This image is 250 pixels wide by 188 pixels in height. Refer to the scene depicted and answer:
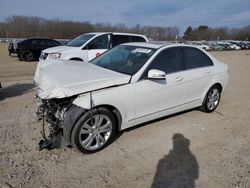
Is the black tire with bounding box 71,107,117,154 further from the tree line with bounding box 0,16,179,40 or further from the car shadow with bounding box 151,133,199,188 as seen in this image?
the tree line with bounding box 0,16,179,40

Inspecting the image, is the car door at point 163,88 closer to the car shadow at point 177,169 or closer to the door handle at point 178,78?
the door handle at point 178,78

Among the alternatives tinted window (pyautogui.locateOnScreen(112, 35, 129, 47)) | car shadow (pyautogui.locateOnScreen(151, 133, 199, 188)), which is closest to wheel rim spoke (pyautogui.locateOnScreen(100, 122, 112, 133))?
car shadow (pyautogui.locateOnScreen(151, 133, 199, 188))

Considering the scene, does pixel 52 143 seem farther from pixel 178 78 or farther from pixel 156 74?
pixel 178 78

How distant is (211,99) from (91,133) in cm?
324

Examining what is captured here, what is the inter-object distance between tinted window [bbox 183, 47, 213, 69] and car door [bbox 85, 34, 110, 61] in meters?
4.75

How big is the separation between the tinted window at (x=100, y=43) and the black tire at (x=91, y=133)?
5855 mm

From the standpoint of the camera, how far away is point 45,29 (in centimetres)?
6694

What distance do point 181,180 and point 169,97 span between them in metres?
1.70

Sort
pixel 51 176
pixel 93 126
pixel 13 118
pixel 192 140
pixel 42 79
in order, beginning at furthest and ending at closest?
pixel 13 118 → pixel 192 140 → pixel 42 79 → pixel 93 126 → pixel 51 176

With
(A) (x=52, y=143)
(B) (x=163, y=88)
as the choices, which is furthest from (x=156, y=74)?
(A) (x=52, y=143)

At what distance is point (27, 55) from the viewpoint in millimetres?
15656

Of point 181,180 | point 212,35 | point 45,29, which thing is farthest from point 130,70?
point 212,35

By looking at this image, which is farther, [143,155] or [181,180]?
[143,155]

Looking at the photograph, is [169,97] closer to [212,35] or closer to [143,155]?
[143,155]
